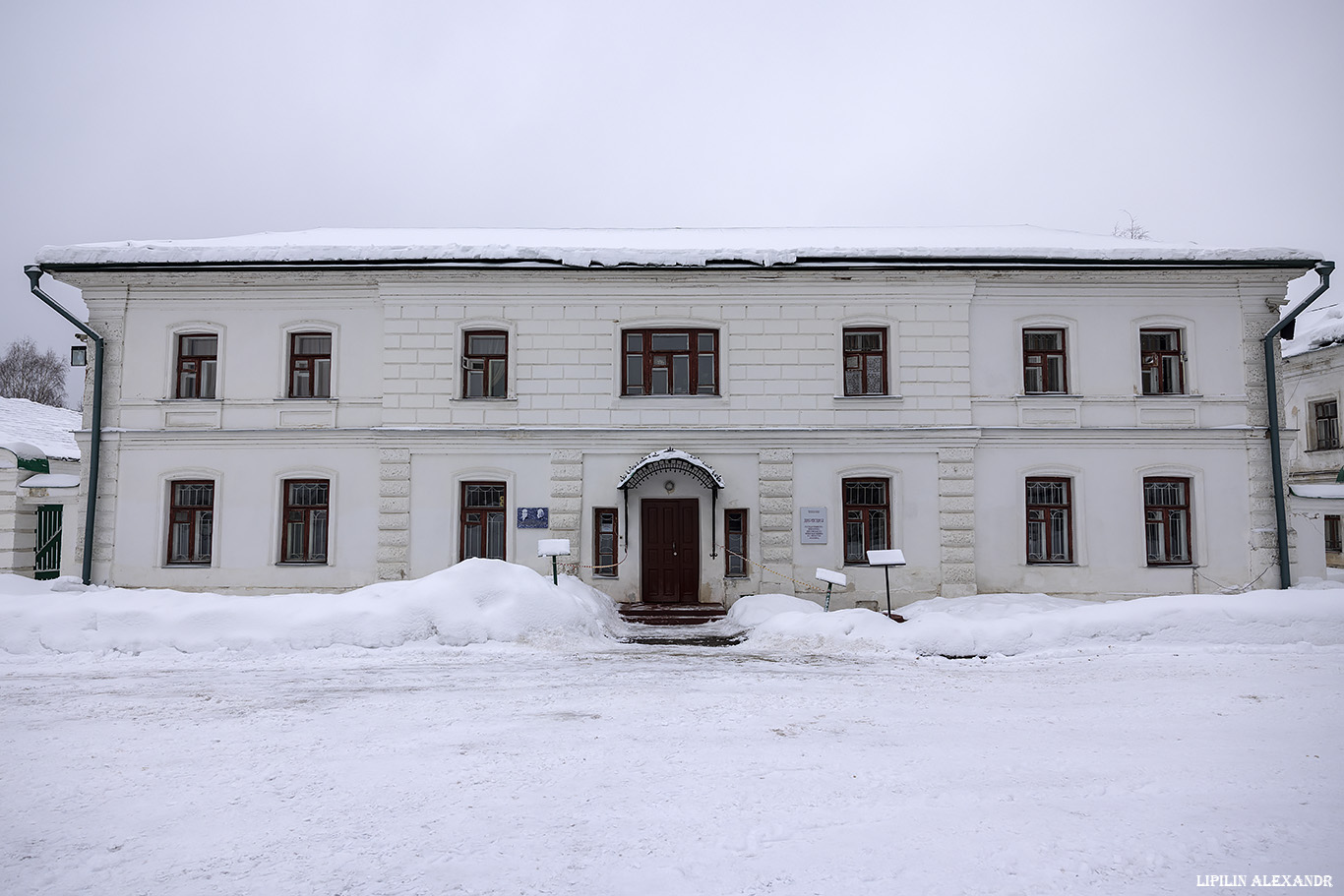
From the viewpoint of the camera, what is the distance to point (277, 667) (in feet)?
29.6

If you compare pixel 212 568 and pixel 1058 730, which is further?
pixel 212 568

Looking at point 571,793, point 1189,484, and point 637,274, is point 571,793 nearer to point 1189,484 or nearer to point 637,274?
point 637,274

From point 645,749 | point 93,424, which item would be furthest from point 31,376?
point 645,749

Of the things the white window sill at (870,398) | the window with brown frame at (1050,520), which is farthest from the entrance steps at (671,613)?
the window with brown frame at (1050,520)

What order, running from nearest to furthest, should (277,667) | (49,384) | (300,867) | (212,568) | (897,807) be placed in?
(300,867) → (897,807) → (277,667) → (212,568) → (49,384)

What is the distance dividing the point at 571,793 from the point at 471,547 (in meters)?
10.1

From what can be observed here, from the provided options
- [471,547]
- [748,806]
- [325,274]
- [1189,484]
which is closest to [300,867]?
[748,806]

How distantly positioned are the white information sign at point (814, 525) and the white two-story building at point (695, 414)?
1.6 inches

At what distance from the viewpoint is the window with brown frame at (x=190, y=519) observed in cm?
1455

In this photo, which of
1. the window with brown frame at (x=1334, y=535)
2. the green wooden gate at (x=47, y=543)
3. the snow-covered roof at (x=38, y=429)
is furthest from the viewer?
the window with brown frame at (x=1334, y=535)

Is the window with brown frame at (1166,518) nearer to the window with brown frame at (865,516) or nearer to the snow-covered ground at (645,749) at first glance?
the snow-covered ground at (645,749)

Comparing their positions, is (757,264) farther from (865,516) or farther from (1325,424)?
(1325,424)

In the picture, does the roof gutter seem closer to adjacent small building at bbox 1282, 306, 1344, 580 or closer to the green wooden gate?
the green wooden gate

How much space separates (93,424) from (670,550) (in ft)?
37.5
